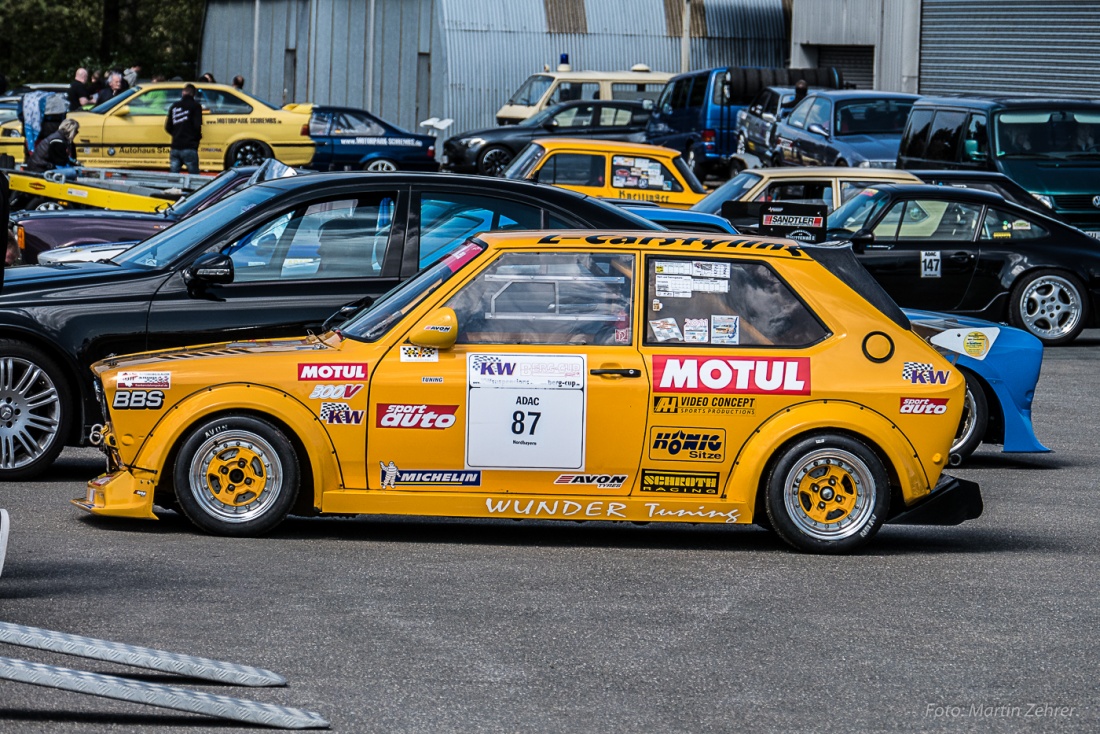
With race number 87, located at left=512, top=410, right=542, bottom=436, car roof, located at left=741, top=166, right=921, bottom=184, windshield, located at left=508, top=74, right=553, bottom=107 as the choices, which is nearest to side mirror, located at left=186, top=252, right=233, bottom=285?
race number 87, located at left=512, top=410, right=542, bottom=436

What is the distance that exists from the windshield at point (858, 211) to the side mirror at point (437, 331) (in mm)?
8567

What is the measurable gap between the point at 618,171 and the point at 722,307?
11.8 m

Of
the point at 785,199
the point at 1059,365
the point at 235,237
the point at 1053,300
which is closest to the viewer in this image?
the point at 235,237

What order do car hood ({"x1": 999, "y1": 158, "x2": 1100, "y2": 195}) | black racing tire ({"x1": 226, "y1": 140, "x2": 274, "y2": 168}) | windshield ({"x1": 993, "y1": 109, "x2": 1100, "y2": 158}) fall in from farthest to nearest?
black racing tire ({"x1": 226, "y1": 140, "x2": 274, "y2": 168}) → windshield ({"x1": 993, "y1": 109, "x2": 1100, "y2": 158}) → car hood ({"x1": 999, "y1": 158, "x2": 1100, "y2": 195})

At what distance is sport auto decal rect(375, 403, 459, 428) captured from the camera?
721 cm

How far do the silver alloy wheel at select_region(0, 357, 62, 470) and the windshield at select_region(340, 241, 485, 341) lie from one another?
1881 millimetres

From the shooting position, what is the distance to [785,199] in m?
17.3

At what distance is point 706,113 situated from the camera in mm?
30766

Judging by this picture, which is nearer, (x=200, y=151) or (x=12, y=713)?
(x=12, y=713)

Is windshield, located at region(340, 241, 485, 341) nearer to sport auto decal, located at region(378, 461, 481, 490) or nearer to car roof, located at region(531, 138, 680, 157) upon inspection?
sport auto decal, located at region(378, 461, 481, 490)

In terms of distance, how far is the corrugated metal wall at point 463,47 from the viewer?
40125mm

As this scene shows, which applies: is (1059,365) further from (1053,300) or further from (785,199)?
(785,199)

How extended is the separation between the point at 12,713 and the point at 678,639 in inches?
92.6

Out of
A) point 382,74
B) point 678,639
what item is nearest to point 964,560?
point 678,639
